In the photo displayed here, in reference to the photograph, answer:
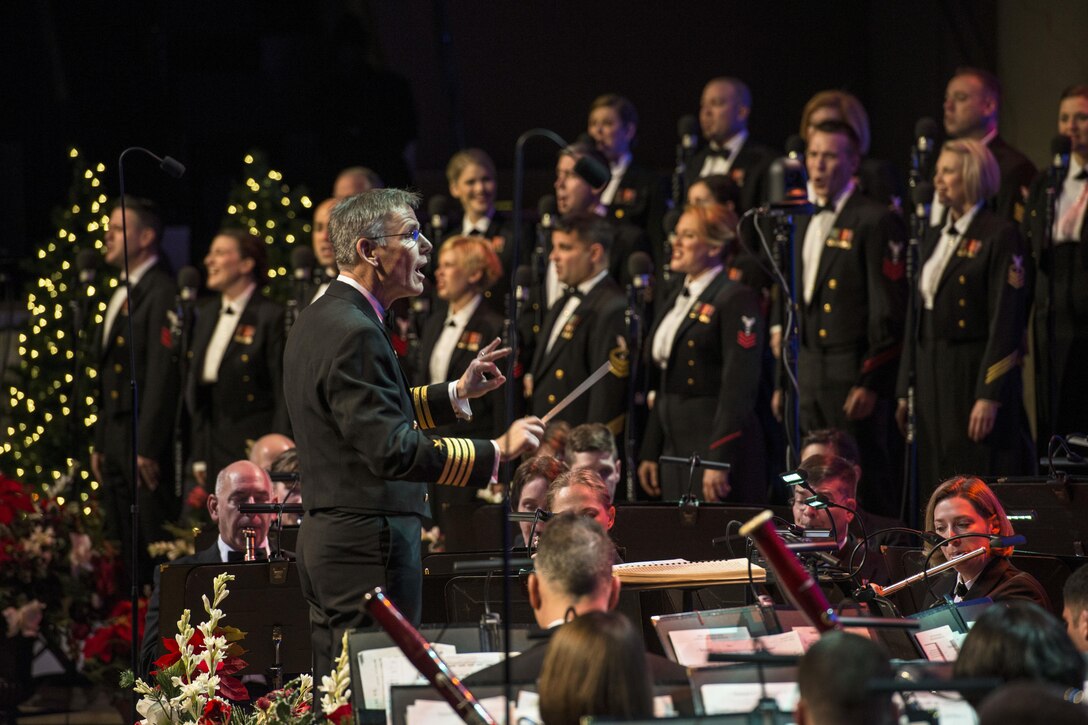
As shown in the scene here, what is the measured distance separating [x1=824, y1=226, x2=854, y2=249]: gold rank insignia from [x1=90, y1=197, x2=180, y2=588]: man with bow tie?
390 cm

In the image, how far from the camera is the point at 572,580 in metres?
3.51

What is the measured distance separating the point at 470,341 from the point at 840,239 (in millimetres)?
1971

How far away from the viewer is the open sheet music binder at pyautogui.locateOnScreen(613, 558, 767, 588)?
4418 millimetres

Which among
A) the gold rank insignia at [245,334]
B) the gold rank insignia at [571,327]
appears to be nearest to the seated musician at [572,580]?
the gold rank insignia at [571,327]

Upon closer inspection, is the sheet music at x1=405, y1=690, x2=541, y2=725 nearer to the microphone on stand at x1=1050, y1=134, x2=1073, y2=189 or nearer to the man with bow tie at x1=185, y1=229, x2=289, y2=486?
the microphone on stand at x1=1050, y1=134, x2=1073, y2=189

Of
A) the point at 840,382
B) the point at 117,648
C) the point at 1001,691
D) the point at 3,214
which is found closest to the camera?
the point at 1001,691

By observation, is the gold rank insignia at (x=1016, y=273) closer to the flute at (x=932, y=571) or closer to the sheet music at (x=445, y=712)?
the flute at (x=932, y=571)

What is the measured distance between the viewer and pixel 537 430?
4.43 meters

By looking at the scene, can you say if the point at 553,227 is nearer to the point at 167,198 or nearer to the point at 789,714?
the point at 167,198

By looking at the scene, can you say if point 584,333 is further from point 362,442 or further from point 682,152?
point 362,442

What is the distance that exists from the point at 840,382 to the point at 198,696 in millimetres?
4612

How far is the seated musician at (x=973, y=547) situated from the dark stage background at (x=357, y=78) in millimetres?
6262

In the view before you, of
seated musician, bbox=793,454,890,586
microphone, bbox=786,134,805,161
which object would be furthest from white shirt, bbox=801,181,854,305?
seated musician, bbox=793,454,890,586

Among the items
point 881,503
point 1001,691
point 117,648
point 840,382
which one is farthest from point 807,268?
point 1001,691
